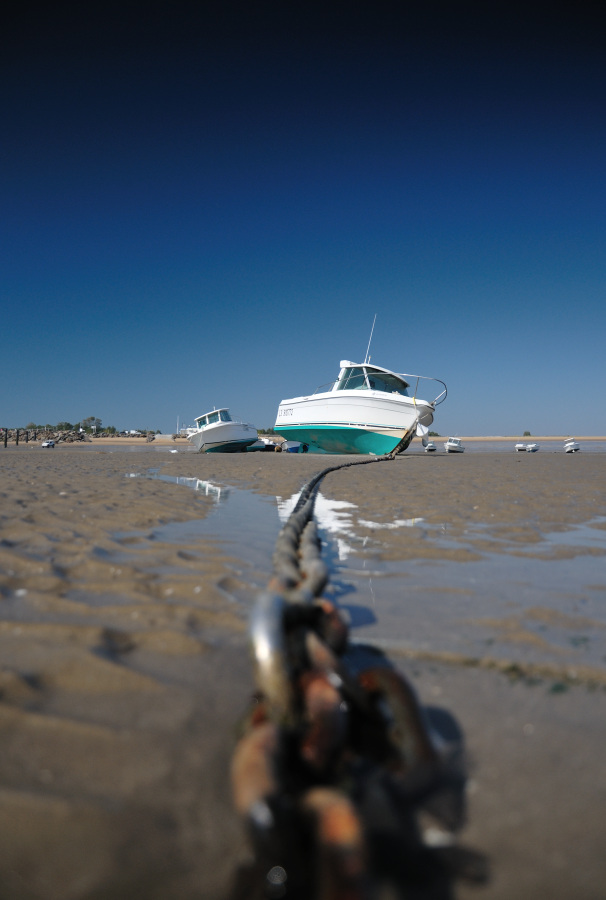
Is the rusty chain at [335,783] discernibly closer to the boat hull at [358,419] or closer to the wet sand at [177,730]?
the wet sand at [177,730]

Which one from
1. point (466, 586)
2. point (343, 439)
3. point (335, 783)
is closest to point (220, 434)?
point (343, 439)

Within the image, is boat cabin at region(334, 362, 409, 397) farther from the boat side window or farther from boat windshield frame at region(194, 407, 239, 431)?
boat windshield frame at region(194, 407, 239, 431)

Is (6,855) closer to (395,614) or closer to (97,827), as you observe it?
(97,827)

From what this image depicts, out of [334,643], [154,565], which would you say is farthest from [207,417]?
[334,643]

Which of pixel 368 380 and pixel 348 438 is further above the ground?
pixel 368 380

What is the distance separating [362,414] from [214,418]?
9.56 meters

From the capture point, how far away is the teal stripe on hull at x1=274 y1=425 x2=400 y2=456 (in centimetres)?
2141

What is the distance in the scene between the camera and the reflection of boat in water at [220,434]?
26.8 metres

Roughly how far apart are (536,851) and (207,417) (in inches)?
1086

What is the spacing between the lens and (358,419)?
71.7 feet

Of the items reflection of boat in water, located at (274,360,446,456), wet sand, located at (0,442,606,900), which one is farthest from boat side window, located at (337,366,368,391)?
wet sand, located at (0,442,606,900)

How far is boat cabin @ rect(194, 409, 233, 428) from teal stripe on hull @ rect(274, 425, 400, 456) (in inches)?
148

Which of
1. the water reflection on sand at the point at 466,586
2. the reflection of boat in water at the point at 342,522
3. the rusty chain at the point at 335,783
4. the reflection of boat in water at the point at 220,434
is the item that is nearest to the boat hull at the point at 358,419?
the reflection of boat in water at the point at 220,434

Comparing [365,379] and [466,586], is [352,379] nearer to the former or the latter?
[365,379]
